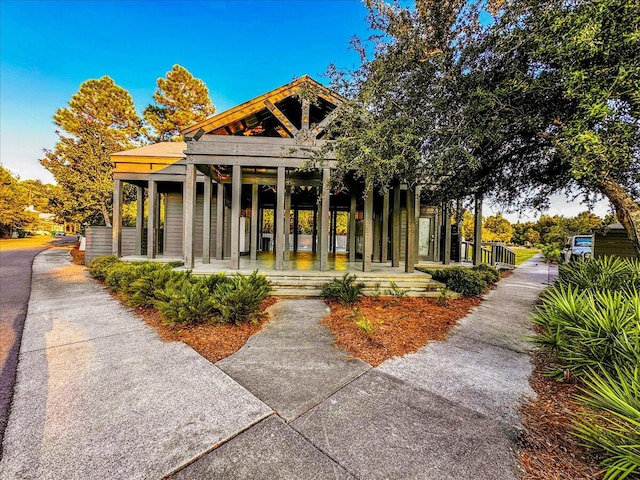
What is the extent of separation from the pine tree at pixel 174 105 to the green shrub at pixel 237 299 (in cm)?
2332

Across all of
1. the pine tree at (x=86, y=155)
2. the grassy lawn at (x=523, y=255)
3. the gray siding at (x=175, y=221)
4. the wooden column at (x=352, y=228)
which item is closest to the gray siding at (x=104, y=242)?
the gray siding at (x=175, y=221)

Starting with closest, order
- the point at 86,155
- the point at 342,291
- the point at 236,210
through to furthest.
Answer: the point at 342,291 → the point at 236,210 → the point at 86,155

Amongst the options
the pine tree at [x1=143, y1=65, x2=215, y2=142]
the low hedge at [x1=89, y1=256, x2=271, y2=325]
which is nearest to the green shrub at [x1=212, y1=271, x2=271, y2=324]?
the low hedge at [x1=89, y1=256, x2=271, y2=325]

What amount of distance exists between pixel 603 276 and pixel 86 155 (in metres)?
23.8

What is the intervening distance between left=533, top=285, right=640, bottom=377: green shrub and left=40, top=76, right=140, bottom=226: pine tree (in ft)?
65.9

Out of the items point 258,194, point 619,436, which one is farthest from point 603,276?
point 258,194

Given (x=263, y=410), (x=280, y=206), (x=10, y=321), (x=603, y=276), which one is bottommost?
(x=10, y=321)

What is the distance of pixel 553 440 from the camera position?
2.10 meters

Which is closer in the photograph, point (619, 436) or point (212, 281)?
point (619, 436)

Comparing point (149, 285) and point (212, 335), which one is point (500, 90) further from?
point (149, 285)

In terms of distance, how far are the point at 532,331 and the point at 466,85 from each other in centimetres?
436

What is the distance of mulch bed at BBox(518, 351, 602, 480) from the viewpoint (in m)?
1.79

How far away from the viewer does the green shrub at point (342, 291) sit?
588 centimetres

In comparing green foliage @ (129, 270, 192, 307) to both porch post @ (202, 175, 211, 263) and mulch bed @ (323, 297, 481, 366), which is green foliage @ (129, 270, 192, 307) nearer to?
porch post @ (202, 175, 211, 263)
